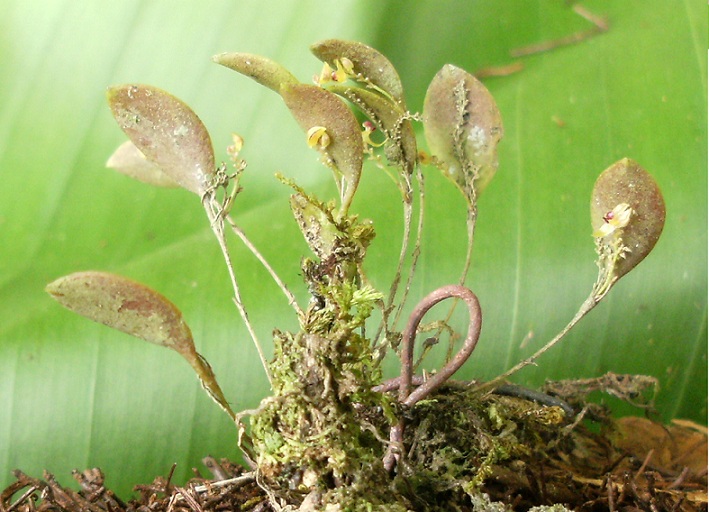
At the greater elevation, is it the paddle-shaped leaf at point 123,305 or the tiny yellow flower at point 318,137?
Result: the tiny yellow flower at point 318,137

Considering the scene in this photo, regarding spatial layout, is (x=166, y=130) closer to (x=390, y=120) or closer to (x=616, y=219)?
(x=390, y=120)

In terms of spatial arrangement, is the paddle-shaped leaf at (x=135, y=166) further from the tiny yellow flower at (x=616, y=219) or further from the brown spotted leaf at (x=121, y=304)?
the tiny yellow flower at (x=616, y=219)

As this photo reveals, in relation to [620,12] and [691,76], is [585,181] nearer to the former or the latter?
[691,76]

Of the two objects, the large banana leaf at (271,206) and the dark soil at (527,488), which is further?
the large banana leaf at (271,206)

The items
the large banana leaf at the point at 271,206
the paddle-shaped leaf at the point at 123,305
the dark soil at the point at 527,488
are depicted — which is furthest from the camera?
the large banana leaf at the point at 271,206

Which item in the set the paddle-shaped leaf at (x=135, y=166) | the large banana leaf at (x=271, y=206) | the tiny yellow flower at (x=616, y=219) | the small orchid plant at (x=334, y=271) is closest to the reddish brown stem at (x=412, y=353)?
the small orchid plant at (x=334, y=271)

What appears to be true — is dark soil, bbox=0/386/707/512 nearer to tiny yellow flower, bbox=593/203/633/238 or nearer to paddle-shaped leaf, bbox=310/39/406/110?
tiny yellow flower, bbox=593/203/633/238

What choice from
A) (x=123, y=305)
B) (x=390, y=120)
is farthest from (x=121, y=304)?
(x=390, y=120)
